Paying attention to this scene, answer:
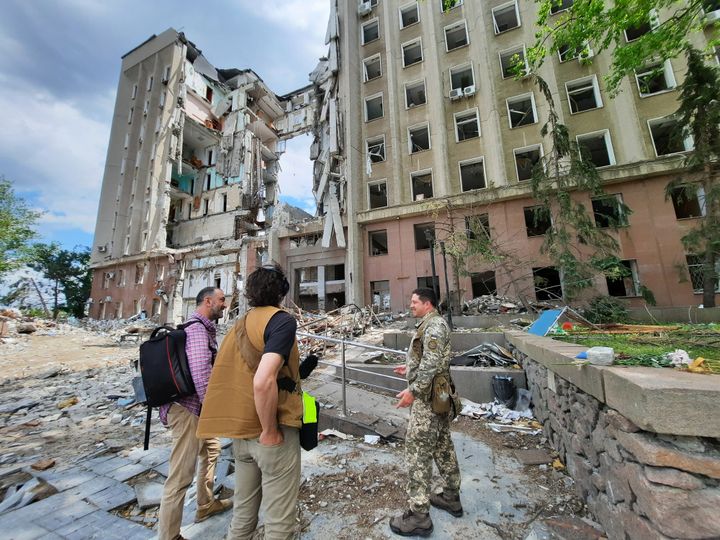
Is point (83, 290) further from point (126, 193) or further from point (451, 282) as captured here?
point (451, 282)

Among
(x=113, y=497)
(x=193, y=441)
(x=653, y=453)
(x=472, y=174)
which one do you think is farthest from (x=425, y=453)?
(x=472, y=174)

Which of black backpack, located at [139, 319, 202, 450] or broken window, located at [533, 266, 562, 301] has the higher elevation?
broken window, located at [533, 266, 562, 301]

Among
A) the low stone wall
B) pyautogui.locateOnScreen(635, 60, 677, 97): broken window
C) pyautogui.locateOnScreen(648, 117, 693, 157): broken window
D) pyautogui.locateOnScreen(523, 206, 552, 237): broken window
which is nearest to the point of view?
the low stone wall

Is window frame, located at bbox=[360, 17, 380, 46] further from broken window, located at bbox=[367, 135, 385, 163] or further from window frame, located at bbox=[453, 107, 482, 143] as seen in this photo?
window frame, located at bbox=[453, 107, 482, 143]

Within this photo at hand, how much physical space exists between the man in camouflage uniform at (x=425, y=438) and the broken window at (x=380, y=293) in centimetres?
1306

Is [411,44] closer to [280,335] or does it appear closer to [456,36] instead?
[456,36]

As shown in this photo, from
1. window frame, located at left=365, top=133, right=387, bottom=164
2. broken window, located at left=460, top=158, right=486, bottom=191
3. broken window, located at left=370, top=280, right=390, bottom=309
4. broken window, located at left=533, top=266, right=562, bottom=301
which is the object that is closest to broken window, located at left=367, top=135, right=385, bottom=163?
window frame, located at left=365, top=133, right=387, bottom=164

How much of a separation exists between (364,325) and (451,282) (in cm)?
545

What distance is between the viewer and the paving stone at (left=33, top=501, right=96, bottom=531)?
241cm

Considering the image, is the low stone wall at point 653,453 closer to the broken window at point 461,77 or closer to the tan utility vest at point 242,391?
the tan utility vest at point 242,391

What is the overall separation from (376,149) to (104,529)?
18.1 metres

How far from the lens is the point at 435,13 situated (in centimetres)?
1712

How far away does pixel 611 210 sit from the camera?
13219 mm

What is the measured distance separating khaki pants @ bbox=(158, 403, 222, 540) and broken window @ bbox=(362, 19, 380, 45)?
22.7 m
